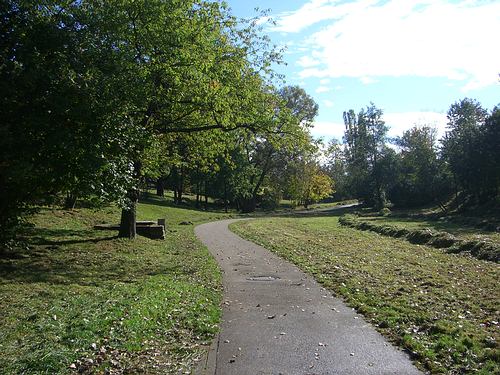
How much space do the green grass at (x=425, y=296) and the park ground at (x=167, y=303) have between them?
3 cm

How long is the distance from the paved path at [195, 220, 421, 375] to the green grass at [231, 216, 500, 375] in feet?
1.28

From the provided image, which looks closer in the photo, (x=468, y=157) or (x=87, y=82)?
(x=87, y=82)

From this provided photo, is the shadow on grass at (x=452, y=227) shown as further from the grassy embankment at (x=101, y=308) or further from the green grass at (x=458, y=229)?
the grassy embankment at (x=101, y=308)

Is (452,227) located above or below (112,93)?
below

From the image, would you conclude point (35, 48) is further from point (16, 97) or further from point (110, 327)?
point (110, 327)

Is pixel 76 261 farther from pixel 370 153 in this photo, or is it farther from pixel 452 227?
pixel 370 153

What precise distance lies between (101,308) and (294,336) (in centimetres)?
362

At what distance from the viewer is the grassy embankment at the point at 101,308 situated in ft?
19.2

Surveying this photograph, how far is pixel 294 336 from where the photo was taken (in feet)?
23.4

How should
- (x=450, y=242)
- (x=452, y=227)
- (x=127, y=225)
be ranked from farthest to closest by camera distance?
(x=452, y=227) < (x=450, y=242) < (x=127, y=225)

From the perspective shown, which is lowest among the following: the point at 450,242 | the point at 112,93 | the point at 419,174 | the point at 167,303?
the point at 167,303

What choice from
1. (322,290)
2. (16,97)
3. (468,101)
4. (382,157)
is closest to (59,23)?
(16,97)

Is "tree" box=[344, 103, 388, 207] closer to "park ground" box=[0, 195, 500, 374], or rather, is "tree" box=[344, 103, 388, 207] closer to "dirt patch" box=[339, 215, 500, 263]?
"dirt patch" box=[339, 215, 500, 263]

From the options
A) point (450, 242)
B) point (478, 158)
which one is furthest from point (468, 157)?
point (450, 242)
